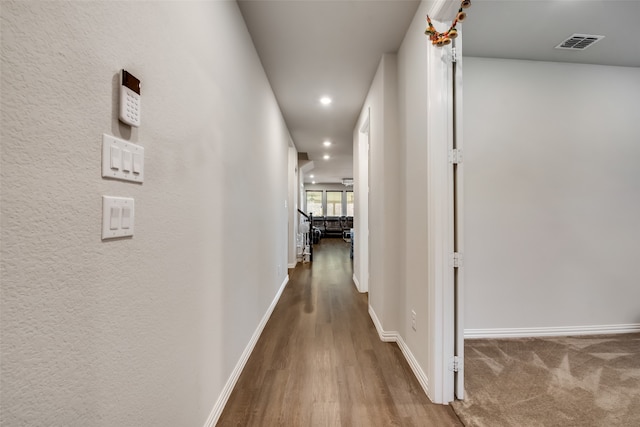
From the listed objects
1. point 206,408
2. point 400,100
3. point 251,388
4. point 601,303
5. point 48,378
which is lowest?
point 251,388

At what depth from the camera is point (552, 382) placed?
173 centimetres

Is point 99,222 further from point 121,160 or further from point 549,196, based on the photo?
point 549,196

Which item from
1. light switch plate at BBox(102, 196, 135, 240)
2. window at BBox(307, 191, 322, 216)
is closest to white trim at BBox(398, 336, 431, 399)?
light switch plate at BBox(102, 196, 135, 240)

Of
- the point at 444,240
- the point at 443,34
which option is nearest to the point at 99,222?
the point at 444,240

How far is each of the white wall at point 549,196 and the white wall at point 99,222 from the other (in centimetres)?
221

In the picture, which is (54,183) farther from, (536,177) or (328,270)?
(328,270)

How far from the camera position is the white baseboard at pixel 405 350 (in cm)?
167

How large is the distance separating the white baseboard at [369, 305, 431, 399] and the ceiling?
8.40ft

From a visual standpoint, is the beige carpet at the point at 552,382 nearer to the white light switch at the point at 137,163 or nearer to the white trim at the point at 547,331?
the white trim at the point at 547,331

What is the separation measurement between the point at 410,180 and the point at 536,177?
1.40 metres

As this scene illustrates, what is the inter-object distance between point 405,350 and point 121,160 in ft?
7.24

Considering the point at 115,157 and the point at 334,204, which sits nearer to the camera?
the point at 115,157

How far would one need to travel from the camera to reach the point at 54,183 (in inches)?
22.2

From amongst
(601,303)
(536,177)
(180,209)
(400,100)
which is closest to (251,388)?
(180,209)
